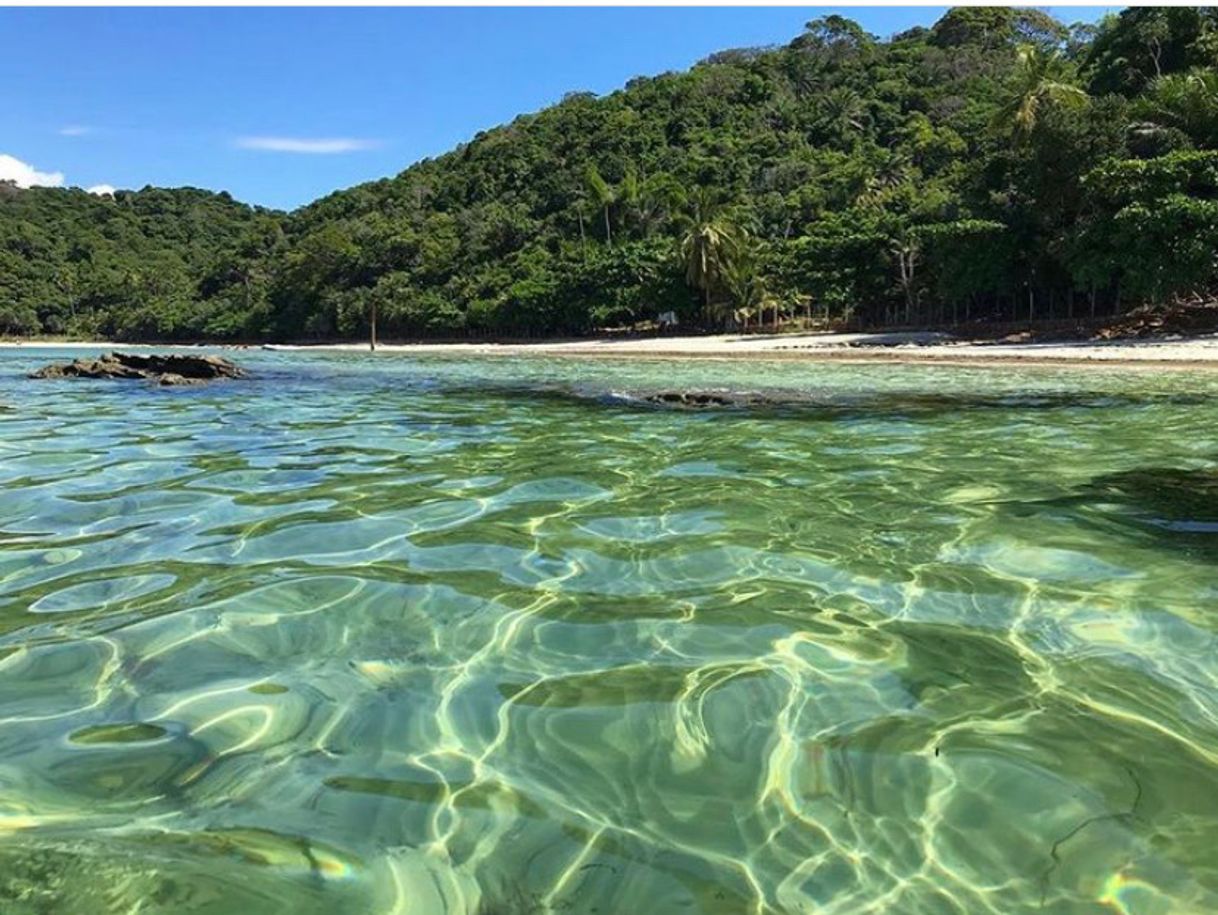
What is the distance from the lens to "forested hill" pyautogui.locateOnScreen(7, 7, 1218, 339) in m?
37.1

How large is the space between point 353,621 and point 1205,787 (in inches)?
138

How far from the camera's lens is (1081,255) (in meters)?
32.8

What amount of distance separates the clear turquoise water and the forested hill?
30922 millimetres

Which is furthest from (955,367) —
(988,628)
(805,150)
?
(805,150)

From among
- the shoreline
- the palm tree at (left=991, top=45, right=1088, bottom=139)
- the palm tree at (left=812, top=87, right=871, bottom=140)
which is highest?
the palm tree at (left=812, top=87, right=871, bottom=140)

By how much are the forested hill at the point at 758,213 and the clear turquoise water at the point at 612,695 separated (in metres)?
30.9

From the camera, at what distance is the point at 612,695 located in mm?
3270

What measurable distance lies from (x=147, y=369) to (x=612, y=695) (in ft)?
80.3

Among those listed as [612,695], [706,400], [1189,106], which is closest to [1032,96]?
[1189,106]

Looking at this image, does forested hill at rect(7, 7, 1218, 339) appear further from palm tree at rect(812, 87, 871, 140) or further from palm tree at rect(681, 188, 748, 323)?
palm tree at rect(812, 87, 871, 140)

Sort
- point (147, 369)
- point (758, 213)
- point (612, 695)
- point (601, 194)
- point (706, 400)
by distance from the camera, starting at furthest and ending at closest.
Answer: point (601, 194) → point (758, 213) → point (147, 369) → point (706, 400) → point (612, 695)

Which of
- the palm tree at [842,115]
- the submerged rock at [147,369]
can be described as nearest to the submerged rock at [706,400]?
the submerged rock at [147,369]

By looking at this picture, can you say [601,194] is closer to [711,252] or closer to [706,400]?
[711,252]

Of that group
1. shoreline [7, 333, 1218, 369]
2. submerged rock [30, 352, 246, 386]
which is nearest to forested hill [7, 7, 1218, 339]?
shoreline [7, 333, 1218, 369]
